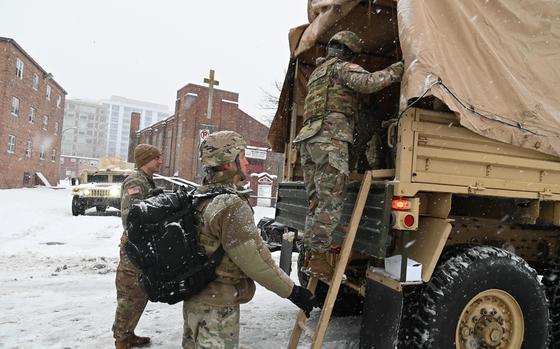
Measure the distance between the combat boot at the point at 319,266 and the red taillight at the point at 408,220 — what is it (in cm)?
73

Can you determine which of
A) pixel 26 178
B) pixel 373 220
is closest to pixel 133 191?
pixel 373 220

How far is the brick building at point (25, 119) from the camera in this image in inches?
1134

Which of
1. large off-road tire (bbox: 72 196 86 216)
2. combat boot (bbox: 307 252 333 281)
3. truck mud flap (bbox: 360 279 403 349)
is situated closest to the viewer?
truck mud flap (bbox: 360 279 403 349)

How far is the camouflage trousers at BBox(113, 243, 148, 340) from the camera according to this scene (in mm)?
3793

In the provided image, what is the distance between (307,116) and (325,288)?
2.07 meters

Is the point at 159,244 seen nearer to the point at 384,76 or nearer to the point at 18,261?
the point at 384,76

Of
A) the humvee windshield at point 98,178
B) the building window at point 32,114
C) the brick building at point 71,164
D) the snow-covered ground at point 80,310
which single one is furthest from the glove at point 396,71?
the brick building at point 71,164

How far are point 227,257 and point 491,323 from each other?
2.02 m

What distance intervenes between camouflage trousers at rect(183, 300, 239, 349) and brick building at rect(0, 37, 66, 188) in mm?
31798

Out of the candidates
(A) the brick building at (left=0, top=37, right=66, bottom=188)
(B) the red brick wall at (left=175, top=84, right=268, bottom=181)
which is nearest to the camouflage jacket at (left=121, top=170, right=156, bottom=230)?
(B) the red brick wall at (left=175, top=84, right=268, bottom=181)

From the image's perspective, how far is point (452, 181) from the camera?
121 inches

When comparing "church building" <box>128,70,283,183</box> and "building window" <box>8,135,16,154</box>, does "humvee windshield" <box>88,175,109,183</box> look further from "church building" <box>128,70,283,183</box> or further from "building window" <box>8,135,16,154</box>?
"building window" <box>8,135,16,154</box>

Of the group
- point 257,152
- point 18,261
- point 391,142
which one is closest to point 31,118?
point 257,152

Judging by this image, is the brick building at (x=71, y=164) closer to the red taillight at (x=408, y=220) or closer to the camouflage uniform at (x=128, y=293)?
the camouflage uniform at (x=128, y=293)
